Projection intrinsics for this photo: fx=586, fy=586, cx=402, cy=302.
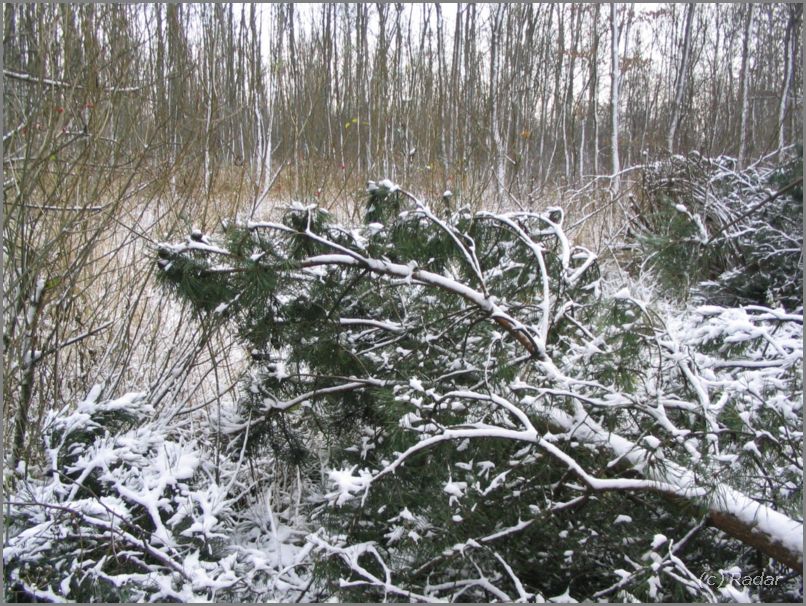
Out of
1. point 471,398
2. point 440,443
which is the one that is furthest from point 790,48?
point 440,443

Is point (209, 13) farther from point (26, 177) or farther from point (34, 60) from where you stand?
point (26, 177)

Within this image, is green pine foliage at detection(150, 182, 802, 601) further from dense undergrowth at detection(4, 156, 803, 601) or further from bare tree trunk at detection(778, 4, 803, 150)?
bare tree trunk at detection(778, 4, 803, 150)

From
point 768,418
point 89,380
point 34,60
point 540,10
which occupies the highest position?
point 540,10

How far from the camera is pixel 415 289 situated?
2.82 metres

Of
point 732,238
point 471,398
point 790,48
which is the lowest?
point 471,398

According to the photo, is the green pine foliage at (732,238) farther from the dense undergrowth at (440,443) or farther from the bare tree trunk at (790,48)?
the bare tree trunk at (790,48)

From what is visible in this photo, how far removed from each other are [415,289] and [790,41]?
21.1ft

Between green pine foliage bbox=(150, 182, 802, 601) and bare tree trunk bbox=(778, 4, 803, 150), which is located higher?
bare tree trunk bbox=(778, 4, 803, 150)

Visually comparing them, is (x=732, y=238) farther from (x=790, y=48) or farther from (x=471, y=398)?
(x=790, y=48)

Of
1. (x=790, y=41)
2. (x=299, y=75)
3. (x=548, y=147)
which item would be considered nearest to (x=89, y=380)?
(x=299, y=75)

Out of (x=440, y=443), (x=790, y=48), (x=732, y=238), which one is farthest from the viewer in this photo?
(x=790, y=48)

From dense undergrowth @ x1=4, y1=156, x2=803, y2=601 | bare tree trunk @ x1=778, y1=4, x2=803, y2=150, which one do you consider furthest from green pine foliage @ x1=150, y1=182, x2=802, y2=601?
bare tree trunk @ x1=778, y1=4, x2=803, y2=150

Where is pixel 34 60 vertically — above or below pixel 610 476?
above

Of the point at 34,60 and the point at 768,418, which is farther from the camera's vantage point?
the point at 34,60
